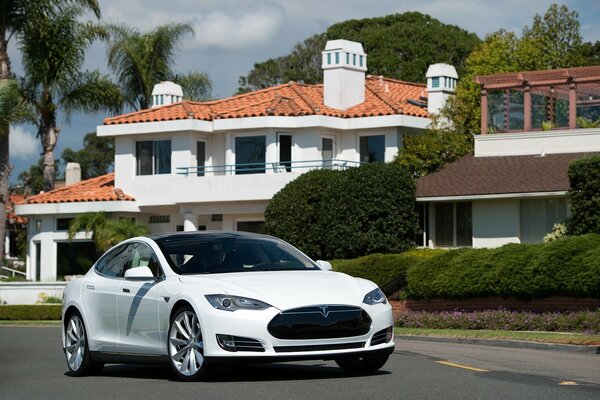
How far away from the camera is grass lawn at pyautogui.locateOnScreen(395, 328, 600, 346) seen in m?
21.3

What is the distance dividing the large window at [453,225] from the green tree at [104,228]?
1135cm

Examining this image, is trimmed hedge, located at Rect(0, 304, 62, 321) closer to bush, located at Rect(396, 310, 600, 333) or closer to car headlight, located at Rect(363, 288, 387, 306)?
bush, located at Rect(396, 310, 600, 333)

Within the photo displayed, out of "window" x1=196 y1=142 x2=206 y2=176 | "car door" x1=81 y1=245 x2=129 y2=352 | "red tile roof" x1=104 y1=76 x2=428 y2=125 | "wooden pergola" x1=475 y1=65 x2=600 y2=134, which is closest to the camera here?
"car door" x1=81 y1=245 x2=129 y2=352

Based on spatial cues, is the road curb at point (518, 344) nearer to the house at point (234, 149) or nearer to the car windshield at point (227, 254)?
the car windshield at point (227, 254)

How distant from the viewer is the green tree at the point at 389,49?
77.9m

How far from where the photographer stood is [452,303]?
101ft

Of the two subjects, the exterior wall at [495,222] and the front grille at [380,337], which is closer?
the front grille at [380,337]

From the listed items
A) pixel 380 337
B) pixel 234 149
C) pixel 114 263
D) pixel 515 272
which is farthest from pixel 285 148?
pixel 380 337

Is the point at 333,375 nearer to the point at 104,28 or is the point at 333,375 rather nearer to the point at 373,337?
the point at 373,337

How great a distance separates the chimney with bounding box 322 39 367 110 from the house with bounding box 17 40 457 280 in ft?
0.13

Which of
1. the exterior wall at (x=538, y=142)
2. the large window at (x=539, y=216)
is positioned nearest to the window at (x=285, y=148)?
the exterior wall at (x=538, y=142)

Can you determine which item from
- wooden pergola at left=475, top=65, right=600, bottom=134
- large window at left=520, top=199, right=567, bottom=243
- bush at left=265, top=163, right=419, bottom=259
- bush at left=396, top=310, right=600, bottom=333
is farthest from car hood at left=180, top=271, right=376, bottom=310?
wooden pergola at left=475, top=65, right=600, bottom=134

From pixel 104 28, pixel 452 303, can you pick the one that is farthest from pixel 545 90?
pixel 104 28

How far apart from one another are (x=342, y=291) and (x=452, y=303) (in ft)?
61.6
